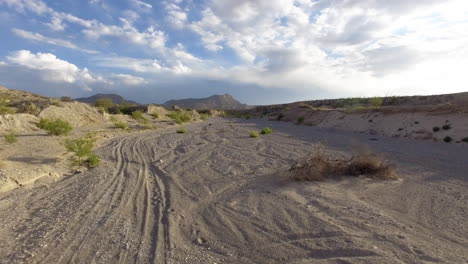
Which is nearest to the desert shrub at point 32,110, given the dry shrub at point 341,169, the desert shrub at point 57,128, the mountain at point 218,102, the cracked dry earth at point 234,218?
the desert shrub at point 57,128

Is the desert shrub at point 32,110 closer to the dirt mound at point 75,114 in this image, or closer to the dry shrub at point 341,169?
the dirt mound at point 75,114

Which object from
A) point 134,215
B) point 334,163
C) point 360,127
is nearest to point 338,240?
point 134,215

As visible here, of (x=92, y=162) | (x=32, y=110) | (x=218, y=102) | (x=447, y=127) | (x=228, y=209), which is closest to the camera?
(x=228, y=209)

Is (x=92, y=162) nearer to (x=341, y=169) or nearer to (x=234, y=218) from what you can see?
(x=234, y=218)

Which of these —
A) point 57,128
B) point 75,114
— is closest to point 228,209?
point 57,128

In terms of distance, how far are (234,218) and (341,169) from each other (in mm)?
4255

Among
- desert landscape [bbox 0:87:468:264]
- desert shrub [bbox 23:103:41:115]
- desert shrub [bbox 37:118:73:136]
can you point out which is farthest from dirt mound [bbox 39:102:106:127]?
desert landscape [bbox 0:87:468:264]

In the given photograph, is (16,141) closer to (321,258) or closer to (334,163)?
(334,163)

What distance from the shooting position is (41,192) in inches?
304

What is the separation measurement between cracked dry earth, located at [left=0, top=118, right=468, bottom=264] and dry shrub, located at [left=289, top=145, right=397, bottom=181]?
0.39 meters

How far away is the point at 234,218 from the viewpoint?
19.4ft

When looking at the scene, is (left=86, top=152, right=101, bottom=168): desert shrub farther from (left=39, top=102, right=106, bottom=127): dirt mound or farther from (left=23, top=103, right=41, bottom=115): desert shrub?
(left=23, top=103, right=41, bottom=115): desert shrub

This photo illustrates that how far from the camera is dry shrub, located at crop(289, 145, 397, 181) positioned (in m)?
8.38

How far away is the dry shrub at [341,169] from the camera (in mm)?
8383
